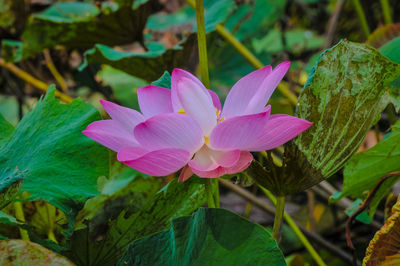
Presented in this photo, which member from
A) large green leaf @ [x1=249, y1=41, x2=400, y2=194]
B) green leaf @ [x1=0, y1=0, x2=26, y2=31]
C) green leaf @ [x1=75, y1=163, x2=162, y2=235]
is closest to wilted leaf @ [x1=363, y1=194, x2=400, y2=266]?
large green leaf @ [x1=249, y1=41, x2=400, y2=194]

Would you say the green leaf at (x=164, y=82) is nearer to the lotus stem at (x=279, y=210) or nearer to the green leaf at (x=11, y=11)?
the lotus stem at (x=279, y=210)

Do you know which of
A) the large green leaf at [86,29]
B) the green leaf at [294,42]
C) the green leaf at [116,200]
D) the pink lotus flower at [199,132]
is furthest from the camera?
the green leaf at [294,42]

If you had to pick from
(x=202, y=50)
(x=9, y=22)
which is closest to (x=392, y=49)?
(x=202, y=50)

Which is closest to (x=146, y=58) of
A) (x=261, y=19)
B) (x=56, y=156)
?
(x=56, y=156)

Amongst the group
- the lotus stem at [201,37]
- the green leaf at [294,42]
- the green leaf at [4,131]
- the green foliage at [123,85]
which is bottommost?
the green foliage at [123,85]

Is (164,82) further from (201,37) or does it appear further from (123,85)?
(123,85)

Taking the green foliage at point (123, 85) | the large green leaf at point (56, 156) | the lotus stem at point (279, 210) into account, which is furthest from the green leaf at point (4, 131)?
the green foliage at point (123, 85)
